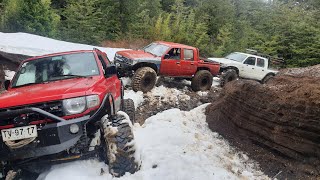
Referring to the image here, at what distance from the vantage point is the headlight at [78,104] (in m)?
3.86

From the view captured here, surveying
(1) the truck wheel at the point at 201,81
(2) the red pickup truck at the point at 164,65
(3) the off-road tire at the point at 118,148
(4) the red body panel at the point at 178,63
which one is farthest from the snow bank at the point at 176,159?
→ (1) the truck wheel at the point at 201,81

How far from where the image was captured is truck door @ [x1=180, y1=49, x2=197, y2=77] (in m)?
12.5

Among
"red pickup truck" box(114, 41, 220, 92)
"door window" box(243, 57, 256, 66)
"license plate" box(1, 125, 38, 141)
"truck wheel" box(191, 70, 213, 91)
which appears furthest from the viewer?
"door window" box(243, 57, 256, 66)

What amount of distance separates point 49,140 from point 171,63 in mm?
8702

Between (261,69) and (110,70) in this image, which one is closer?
(110,70)

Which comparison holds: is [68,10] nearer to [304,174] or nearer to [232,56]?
[232,56]

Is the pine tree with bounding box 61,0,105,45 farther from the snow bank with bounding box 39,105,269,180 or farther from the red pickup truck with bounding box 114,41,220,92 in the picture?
the snow bank with bounding box 39,105,269,180

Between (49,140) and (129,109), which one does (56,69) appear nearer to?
(49,140)

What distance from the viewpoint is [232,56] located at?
16.5 meters

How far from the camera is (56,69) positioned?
5004 millimetres

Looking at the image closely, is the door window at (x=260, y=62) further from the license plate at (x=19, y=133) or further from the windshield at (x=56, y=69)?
the license plate at (x=19, y=133)

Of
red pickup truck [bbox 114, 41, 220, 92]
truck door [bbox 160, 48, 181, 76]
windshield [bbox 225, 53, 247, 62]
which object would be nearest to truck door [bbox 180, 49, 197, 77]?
red pickup truck [bbox 114, 41, 220, 92]

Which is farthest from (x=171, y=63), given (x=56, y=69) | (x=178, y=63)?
(x=56, y=69)

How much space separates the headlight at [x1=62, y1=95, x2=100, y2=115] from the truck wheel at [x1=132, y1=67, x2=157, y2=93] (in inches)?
264
